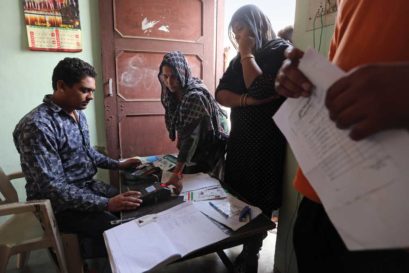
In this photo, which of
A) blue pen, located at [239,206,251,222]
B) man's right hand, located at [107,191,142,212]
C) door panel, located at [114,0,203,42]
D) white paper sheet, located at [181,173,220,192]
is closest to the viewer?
blue pen, located at [239,206,251,222]

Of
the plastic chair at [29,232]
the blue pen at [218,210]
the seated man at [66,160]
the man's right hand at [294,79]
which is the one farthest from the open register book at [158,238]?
the man's right hand at [294,79]

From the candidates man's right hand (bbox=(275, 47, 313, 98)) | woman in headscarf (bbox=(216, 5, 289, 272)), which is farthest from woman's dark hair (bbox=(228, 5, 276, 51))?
man's right hand (bbox=(275, 47, 313, 98))

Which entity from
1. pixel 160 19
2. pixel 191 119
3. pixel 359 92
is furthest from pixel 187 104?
pixel 160 19

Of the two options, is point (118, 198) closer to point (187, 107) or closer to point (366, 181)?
point (187, 107)

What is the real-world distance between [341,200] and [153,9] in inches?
88.1

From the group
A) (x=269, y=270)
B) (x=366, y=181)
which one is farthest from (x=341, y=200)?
(x=269, y=270)

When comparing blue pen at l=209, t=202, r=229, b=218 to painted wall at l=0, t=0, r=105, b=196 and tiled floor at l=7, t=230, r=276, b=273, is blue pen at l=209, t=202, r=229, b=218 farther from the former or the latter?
painted wall at l=0, t=0, r=105, b=196

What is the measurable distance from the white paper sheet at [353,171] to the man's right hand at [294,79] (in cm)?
1

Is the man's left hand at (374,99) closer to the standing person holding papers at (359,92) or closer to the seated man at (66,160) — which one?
the standing person holding papers at (359,92)

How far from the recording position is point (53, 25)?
1.98 m

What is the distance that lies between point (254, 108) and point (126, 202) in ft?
2.26

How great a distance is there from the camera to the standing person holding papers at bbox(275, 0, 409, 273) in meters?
0.31

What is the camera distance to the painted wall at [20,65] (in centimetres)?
189

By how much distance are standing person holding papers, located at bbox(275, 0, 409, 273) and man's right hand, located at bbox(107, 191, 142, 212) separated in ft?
2.23
